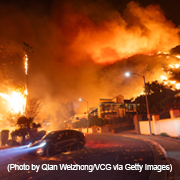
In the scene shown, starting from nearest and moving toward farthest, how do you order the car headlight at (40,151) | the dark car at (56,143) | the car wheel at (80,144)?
the car headlight at (40,151) < the dark car at (56,143) < the car wheel at (80,144)

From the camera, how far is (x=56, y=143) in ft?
31.4

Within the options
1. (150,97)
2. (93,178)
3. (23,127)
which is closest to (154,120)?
(150,97)

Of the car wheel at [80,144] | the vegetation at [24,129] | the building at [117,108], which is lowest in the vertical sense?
the car wheel at [80,144]

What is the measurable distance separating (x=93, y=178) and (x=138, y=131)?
71.3ft

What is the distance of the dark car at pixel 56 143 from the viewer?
29.6ft

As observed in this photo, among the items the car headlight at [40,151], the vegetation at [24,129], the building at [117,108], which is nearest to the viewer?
the car headlight at [40,151]

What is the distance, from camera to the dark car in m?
9.02

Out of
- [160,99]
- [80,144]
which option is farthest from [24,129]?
[160,99]

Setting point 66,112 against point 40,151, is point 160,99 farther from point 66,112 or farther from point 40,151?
point 66,112

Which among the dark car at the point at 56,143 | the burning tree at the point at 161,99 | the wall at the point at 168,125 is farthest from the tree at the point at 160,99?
the dark car at the point at 56,143

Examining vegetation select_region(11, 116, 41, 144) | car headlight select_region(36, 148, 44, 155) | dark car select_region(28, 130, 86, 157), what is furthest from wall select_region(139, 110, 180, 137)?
vegetation select_region(11, 116, 41, 144)

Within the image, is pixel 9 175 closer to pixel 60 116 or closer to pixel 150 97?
pixel 150 97

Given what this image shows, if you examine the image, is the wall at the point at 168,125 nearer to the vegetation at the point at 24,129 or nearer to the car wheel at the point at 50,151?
the car wheel at the point at 50,151

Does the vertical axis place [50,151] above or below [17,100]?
below
